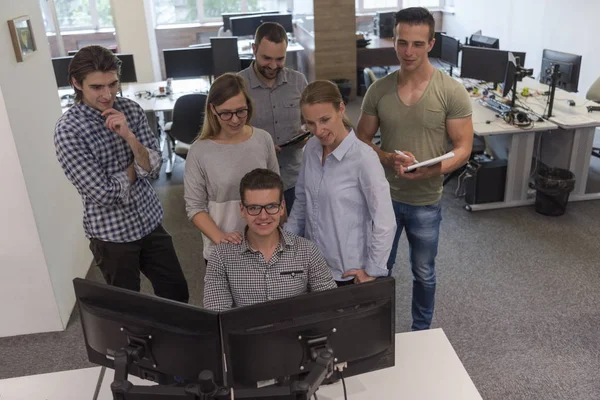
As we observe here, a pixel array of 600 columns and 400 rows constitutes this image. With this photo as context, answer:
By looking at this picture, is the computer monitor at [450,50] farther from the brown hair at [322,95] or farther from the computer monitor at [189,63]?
the brown hair at [322,95]

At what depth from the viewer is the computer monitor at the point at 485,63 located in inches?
210

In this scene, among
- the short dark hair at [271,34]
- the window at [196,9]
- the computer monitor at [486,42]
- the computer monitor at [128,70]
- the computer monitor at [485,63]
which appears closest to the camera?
the short dark hair at [271,34]

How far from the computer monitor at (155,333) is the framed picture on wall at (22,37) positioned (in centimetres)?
197

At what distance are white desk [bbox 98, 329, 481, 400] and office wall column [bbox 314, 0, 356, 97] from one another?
6490mm

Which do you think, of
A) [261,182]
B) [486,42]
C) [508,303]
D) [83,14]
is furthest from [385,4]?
[261,182]

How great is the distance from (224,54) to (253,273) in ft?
16.2

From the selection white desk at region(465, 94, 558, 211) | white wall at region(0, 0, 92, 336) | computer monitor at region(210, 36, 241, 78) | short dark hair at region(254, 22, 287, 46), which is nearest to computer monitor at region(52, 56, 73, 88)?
computer monitor at region(210, 36, 241, 78)

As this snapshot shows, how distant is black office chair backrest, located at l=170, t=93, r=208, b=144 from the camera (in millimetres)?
4738

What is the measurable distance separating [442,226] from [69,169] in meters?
3.13

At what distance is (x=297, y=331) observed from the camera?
57.2 inches

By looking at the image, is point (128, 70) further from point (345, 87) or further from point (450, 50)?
point (450, 50)

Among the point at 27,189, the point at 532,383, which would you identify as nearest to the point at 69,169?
the point at 27,189

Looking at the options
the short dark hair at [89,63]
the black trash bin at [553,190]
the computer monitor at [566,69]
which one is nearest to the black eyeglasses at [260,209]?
the short dark hair at [89,63]

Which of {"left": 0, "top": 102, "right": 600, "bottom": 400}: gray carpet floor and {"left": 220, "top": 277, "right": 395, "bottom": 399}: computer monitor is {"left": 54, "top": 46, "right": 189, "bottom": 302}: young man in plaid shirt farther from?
{"left": 220, "top": 277, "right": 395, "bottom": 399}: computer monitor
